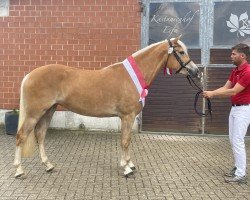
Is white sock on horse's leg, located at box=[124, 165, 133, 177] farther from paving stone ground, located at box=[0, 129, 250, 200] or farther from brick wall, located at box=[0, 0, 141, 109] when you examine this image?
brick wall, located at box=[0, 0, 141, 109]

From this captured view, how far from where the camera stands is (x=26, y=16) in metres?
9.26

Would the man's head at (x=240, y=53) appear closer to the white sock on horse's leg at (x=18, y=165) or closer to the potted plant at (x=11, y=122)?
the white sock on horse's leg at (x=18, y=165)

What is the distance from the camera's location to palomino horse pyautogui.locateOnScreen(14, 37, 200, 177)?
5.59 meters

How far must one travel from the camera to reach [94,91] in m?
5.75

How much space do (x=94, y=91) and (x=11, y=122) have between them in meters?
3.94

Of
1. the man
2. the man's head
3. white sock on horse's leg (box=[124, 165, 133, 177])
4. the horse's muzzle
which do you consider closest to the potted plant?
white sock on horse's leg (box=[124, 165, 133, 177])

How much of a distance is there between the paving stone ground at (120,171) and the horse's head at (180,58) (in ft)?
5.24

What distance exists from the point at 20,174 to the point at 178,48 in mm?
2982

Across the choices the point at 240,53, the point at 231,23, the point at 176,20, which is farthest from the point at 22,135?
the point at 231,23

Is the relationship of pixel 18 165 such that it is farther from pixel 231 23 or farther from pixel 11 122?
pixel 231 23

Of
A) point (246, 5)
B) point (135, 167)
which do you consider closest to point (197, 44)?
point (246, 5)

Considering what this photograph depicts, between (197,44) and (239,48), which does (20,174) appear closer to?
(239,48)

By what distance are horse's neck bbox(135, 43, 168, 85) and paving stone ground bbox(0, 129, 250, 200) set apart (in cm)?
158

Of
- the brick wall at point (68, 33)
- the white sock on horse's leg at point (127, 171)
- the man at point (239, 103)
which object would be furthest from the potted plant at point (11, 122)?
the man at point (239, 103)
